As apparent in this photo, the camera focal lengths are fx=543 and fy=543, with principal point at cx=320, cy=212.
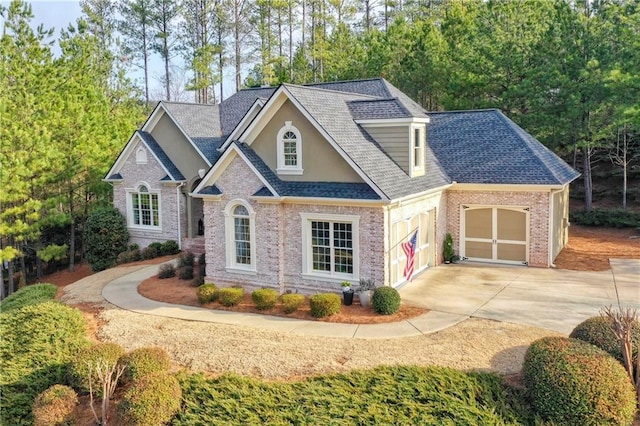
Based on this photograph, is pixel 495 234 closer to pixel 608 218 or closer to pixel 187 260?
pixel 608 218

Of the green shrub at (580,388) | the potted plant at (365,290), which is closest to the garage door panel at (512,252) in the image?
the potted plant at (365,290)

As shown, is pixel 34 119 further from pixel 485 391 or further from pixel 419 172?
pixel 485 391

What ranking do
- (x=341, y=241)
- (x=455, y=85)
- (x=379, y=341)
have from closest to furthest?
(x=379, y=341), (x=341, y=241), (x=455, y=85)

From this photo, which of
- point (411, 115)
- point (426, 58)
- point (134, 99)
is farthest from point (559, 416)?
point (134, 99)

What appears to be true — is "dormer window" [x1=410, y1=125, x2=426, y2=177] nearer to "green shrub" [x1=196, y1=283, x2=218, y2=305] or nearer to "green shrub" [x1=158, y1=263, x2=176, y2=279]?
"green shrub" [x1=196, y1=283, x2=218, y2=305]

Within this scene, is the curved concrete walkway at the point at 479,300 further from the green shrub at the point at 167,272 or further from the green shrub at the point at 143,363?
the green shrub at the point at 143,363

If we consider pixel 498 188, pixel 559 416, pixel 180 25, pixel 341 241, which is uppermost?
pixel 180 25

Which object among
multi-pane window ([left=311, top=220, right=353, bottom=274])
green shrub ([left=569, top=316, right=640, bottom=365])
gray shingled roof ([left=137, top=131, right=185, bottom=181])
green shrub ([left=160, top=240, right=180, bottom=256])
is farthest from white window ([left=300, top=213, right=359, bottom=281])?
gray shingled roof ([left=137, top=131, right=185, bottom=181])
